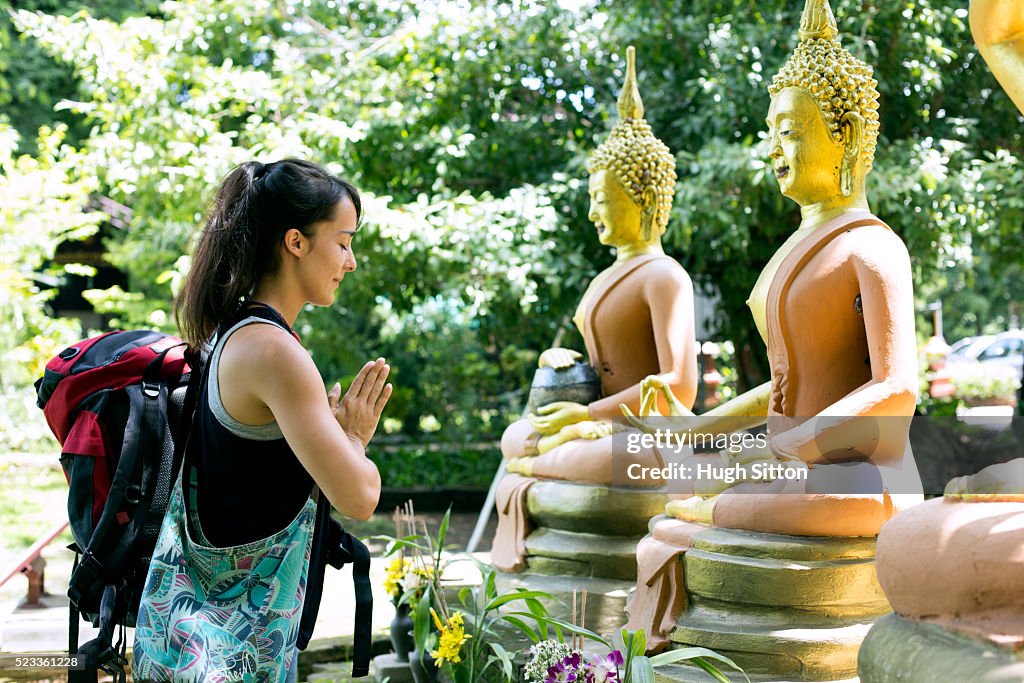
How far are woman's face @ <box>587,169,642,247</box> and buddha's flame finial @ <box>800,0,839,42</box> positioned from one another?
1274 mm

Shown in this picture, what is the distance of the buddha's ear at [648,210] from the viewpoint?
15.4ft

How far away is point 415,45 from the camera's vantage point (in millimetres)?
8047

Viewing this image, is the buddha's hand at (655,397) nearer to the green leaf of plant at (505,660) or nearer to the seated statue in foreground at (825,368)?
the seated statue in foreground at (825,368)

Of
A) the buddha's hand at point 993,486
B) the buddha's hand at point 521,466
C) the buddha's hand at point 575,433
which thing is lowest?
the buddha's hand at point 521,466

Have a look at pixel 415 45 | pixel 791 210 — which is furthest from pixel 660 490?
pixel 415 45

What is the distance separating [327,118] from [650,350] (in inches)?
165

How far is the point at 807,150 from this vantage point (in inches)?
134

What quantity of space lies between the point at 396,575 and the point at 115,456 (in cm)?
220

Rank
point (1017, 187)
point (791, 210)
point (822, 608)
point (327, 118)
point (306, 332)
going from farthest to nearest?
point (306, 332), point (327, 118), point (791, 210), point (1017, 187), point (822, 608)

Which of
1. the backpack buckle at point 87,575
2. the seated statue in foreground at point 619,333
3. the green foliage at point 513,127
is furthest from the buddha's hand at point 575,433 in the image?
the green foliage at point 513,127

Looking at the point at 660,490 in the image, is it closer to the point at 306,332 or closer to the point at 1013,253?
the point at 1013,253

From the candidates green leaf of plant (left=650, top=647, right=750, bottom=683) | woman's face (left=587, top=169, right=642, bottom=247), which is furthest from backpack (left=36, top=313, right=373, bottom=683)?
woman's face (left=587, top=169, right=642, bottom=247)

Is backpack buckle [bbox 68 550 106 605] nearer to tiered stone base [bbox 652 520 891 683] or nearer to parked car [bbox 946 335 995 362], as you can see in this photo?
tiered stone base [bbox 652 520 891 683]

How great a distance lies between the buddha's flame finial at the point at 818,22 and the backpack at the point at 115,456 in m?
2.29
